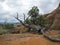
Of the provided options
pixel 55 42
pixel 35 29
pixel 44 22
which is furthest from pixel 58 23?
pixel 55 42

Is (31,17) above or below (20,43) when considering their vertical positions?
above

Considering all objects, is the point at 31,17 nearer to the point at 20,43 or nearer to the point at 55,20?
the point at 55,20

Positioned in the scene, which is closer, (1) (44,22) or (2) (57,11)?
(1) (44,22)

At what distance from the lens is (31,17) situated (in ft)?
109

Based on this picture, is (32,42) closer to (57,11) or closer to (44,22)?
(44,22)

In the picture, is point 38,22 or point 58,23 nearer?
point 38,22

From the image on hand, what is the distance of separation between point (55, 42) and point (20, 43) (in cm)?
284

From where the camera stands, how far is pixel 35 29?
2203cm

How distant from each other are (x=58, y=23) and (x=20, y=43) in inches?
1028

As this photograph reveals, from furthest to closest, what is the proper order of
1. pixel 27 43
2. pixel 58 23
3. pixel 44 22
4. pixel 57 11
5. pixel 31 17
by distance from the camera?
1. pixel 57 11
2. pixel 58 23
3. pixel 31 17
4. pixel 44 22
5. pixel 27 43

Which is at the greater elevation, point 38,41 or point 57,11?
point 57,11

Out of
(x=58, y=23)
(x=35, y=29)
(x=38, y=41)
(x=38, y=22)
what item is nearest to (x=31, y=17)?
(x=38, y=22)

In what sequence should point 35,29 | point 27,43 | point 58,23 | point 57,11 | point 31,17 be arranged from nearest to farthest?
1. point 27,43
2. point 35,29
3. point 31,17
4. point 58,23
5. point 57,11

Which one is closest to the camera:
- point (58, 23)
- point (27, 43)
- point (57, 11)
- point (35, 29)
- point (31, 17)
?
point (27, 43)
